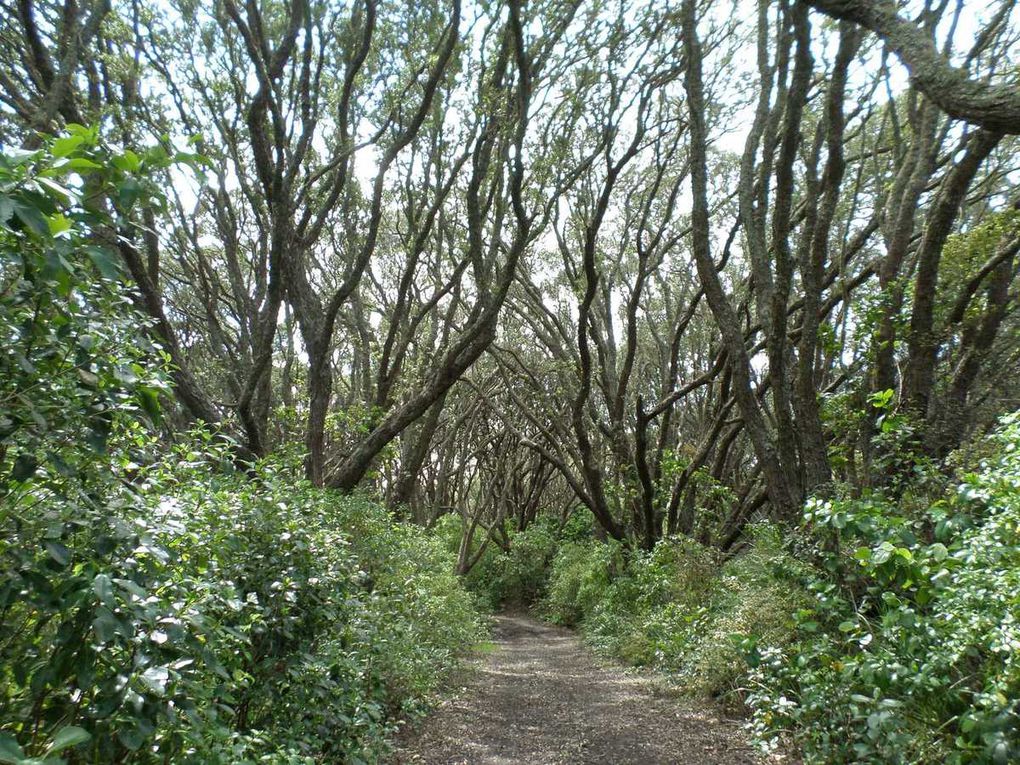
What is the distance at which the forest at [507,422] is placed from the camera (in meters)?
2.08

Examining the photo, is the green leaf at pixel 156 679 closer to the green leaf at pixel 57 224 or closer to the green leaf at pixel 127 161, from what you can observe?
the green leaf at pixel 57 224

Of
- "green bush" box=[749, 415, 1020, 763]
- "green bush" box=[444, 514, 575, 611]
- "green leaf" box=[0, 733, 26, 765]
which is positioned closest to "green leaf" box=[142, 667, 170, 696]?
"green leaf" box=[0, 733, 26, 765]

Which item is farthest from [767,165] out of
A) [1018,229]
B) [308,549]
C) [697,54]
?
[308,549]

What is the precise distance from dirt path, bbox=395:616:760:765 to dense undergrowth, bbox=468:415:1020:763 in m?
0.42

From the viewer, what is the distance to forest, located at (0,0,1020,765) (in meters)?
2.08

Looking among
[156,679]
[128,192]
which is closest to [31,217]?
[128,192]

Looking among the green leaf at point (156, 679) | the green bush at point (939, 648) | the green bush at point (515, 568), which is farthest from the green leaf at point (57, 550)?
the green bush at point (515, 568)

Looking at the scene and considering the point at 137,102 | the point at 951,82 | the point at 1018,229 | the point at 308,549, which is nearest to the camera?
the point at 951,82

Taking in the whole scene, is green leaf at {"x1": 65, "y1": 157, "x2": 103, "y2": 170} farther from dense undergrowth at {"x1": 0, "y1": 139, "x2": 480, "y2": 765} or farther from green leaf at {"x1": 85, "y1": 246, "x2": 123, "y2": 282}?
green leaf at {"x1": 85, "y1": 246, "x2": 123, "y2": 282}

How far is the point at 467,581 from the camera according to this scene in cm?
1905

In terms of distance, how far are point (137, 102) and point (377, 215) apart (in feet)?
12.3

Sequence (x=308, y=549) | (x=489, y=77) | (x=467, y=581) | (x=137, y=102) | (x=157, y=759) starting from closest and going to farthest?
1. (x=157, y=759)
2. (x=308, y=549)
3. (x=137, y=102)
4. (x=489, y=77)
5. (x=467, y=581)

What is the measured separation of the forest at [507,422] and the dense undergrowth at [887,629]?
3cm

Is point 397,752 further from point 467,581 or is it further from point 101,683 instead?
point 467,581
